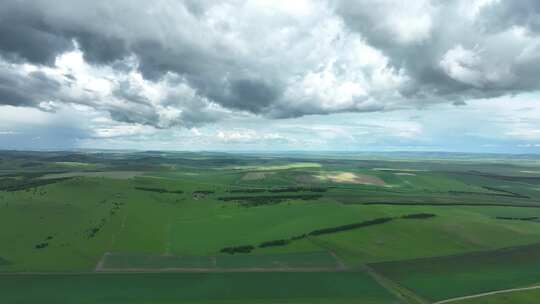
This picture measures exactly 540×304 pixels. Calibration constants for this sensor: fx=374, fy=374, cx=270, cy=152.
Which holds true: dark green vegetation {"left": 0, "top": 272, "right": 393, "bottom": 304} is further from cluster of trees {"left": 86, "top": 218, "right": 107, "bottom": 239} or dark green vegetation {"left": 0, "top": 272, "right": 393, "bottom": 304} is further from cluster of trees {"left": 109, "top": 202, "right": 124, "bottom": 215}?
cluster of trees {"left": 109, "top": 202, "right": 124, "bottom": 215}

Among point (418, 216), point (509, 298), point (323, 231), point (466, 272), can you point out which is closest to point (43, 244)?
point (323, 231)

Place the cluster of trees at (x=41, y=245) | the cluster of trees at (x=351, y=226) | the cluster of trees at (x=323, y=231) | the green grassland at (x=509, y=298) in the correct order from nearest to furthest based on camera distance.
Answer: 1. the green grassland at (x=509, y=298)
2. the cluster of trees at (x=41, y=245)
3. the cluster of trees at (x=323, y=231)
4. the cluster of trees at (x=351, y=226)

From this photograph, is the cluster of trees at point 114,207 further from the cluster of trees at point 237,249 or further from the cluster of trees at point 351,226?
the cluster of trees at point 351,226

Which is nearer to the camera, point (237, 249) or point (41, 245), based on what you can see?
point (41, 245)

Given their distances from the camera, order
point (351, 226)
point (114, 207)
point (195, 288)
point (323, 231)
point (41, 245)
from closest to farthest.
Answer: point (195, 288), point (41, 245), point (323, 231), point (351, 226), point (114, 207)

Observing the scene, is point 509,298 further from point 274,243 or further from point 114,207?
point 114,207

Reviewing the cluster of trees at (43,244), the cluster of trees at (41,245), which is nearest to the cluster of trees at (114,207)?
the cluster of trees at (43,244)

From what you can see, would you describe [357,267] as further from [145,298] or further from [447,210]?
[447,210]

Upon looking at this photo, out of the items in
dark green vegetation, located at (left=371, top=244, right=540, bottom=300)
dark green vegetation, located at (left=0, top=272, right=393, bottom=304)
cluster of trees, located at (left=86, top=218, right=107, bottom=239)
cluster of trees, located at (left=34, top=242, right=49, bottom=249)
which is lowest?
dark green vegetation, located at (left=0, top=272, right=393, bottom=304)

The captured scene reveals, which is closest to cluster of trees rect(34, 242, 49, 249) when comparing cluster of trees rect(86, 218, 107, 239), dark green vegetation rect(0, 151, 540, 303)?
dark green vegetation rect(0, 151, 540, 303)

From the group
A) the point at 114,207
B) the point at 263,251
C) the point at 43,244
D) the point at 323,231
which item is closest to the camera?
the point at 43,244

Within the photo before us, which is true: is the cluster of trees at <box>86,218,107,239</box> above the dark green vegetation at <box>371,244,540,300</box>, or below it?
above

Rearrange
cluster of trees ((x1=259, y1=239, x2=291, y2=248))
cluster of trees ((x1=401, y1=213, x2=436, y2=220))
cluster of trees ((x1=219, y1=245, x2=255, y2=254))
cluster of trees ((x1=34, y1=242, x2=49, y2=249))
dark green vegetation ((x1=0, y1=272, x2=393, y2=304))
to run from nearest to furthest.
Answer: dark green vegetation ((x1=0, y1=272, x2=393, y2=304)) < cluster of trees ((x1=34, y1=242, x2=49, y2=249)) < cluster of trees ((x1=219, y1=245, x2=255, y2=254)) < cluster of trees ((x1=259, y1=239, x2=291, y2=248)) < cluster of trees ((x1=401, y1=213, x2=436, y2=220))
